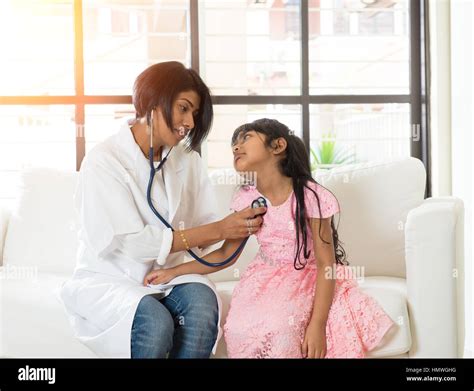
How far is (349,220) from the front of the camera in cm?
251

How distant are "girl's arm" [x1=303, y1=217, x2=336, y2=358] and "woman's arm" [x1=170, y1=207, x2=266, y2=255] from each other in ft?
0.62

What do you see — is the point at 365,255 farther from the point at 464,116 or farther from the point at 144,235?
the point at 144,235

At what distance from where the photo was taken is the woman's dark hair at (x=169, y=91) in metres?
1.91

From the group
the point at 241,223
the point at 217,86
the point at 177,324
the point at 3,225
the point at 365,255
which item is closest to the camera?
the point at 177,324

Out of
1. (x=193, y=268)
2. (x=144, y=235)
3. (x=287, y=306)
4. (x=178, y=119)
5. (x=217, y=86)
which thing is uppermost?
(x=217, y=86)

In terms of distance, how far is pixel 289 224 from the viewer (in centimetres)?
205

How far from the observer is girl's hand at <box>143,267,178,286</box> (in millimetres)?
1883

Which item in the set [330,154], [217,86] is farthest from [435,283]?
[217,86]

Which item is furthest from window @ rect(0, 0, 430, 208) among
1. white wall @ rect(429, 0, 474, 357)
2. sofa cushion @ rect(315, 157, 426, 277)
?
sofa cushion @ rect(315, 157, 426, 277)

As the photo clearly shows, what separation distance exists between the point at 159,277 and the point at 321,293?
473 millimetres

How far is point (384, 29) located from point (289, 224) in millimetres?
6126

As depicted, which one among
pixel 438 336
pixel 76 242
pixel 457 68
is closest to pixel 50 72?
pixel 76 242

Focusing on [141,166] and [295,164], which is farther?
[295,164]
